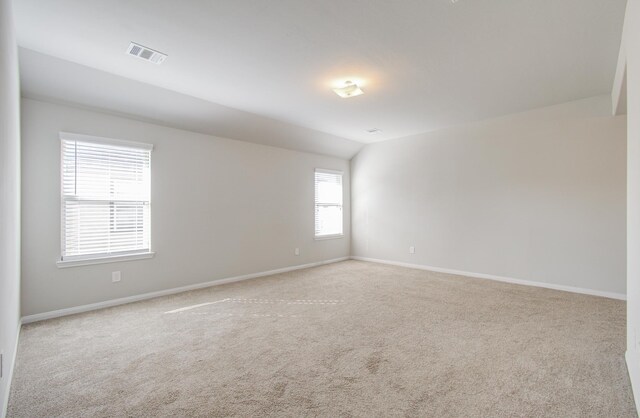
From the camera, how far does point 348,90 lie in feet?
11.7

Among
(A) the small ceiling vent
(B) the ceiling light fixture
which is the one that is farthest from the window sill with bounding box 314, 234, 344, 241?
(A) the small ceiling vent

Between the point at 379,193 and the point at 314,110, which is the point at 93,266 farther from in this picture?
the point at 379,193

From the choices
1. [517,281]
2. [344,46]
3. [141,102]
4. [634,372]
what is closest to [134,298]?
[141,102]

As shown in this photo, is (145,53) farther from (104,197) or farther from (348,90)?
(348,90)

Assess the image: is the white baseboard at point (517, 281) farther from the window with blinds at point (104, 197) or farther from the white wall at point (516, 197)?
the window with blinds at point (104, 197)

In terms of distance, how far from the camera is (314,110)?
4.47m

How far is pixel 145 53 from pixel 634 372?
175 inches

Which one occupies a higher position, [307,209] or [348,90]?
[348,90]

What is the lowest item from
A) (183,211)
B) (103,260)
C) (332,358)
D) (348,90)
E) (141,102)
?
(332,358)

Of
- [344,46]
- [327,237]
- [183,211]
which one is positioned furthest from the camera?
[327,237]

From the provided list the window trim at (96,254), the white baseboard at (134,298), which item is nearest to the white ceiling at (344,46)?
the window trim at (96,254)

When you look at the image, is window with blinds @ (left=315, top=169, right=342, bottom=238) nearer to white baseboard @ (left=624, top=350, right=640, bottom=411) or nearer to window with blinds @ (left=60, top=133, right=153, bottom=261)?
window with blinds @ (left=60, top=133, right=153, bottom=261)

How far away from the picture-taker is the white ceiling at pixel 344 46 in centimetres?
220

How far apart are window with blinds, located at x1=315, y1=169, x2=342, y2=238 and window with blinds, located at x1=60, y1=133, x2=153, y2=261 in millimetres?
3275
